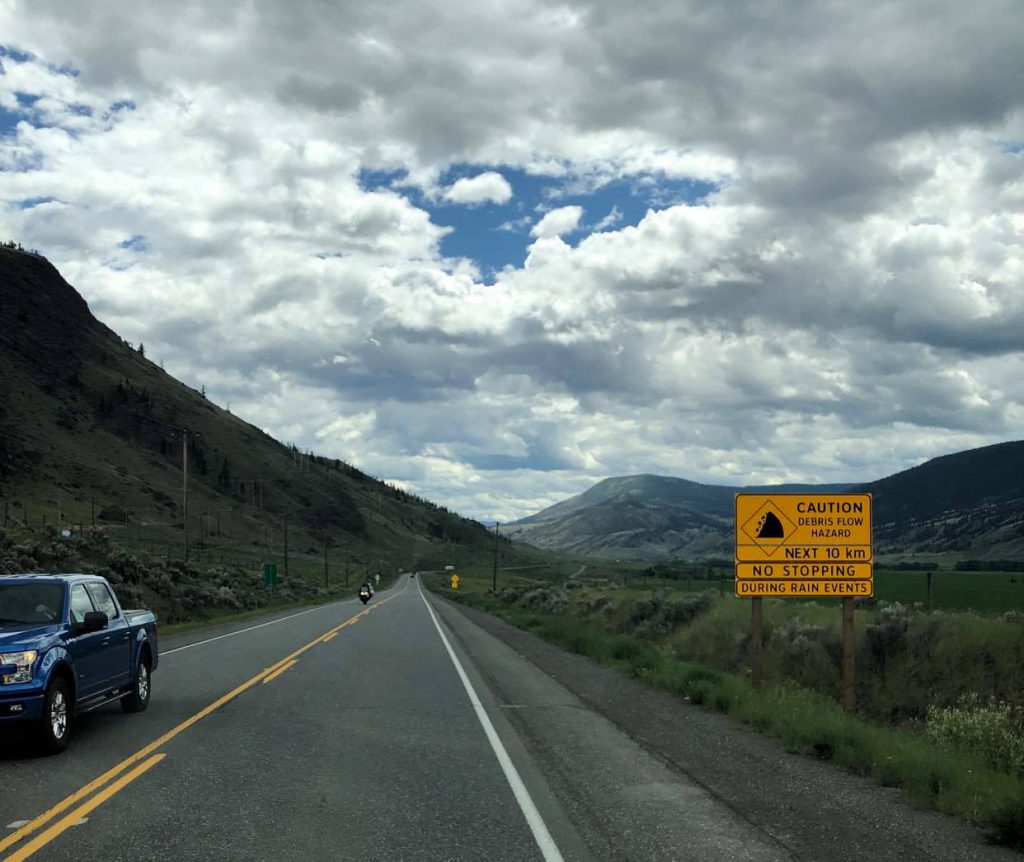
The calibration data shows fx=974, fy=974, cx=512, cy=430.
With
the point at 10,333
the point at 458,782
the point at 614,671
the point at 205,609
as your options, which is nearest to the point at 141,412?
the point at 10,333

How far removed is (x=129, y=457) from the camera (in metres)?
116

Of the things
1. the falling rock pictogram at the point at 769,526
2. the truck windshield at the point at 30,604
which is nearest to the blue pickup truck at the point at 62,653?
the truck windshield at the point at 30,604

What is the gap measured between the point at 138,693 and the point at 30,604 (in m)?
2.51

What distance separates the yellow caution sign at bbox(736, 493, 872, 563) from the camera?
15.6 metres

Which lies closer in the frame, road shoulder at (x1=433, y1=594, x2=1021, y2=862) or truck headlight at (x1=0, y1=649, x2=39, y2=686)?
road shoulder at (x1=433, y1=594, x2=1021, y2=862)

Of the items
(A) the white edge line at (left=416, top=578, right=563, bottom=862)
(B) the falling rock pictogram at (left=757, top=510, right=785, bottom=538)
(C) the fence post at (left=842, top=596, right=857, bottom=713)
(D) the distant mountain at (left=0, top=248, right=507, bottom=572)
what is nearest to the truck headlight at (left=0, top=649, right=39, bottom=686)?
(A) the white edge line at (left=416, top=578, right=563, bottom=862)

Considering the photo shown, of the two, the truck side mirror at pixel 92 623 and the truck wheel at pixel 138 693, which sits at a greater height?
the truck side mirror at pixel 92 623

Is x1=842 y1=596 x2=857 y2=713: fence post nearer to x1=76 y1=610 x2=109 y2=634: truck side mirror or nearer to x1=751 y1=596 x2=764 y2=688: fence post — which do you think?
x1=751 y1=596 x2=764 y2=688: fence post

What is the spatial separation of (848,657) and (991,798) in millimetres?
6441

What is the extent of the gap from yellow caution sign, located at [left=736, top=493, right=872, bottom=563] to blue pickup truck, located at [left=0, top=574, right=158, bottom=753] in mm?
9358

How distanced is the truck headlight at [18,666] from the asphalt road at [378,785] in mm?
827

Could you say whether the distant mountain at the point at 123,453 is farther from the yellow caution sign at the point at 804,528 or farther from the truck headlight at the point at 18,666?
the truck headlight at the point at 18,666

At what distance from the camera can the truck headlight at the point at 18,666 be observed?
9641mm

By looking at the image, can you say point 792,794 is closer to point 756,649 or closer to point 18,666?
point 756,649
